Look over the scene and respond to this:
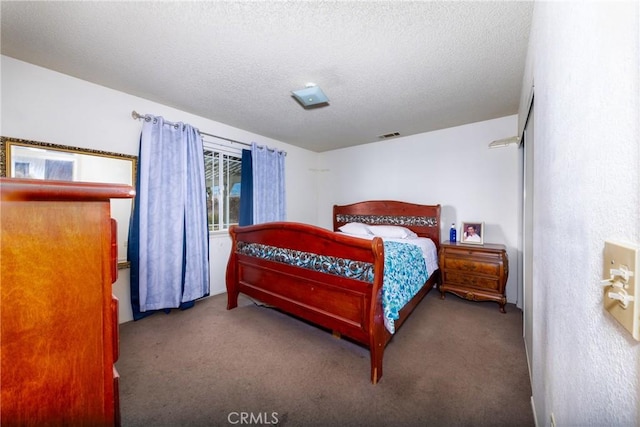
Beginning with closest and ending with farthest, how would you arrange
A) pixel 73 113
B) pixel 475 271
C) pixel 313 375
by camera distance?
pixel 313 375 < pixel 73 113 < pixel 475 271

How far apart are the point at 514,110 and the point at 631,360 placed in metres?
3.35

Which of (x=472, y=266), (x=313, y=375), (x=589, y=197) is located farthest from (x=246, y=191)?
(x=589, y=197)

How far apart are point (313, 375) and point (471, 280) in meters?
2.15

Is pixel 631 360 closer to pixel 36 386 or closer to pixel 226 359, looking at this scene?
pixel 36 386

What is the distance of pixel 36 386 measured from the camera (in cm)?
44

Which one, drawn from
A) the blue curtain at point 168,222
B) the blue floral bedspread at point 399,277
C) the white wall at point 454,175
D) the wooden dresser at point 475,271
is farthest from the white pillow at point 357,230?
the blue curtain at point 168,222

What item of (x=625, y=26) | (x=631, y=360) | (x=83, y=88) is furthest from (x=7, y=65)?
(x=631, y=360)

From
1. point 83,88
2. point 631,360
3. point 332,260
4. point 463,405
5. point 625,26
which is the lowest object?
point 463,405

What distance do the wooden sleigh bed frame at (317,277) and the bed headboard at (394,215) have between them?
1.26 metres

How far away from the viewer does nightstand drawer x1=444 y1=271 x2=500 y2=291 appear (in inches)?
104

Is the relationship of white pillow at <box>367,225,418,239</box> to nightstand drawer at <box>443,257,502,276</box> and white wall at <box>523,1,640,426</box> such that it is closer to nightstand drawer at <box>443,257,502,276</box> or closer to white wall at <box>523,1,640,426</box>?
nightstand drawer at <box>443,257,502,276</box>

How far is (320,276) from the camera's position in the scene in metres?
1.94

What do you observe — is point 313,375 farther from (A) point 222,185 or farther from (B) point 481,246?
(A) point 222,185

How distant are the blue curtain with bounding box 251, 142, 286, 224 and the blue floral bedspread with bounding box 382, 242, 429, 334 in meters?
Result: 2.00
